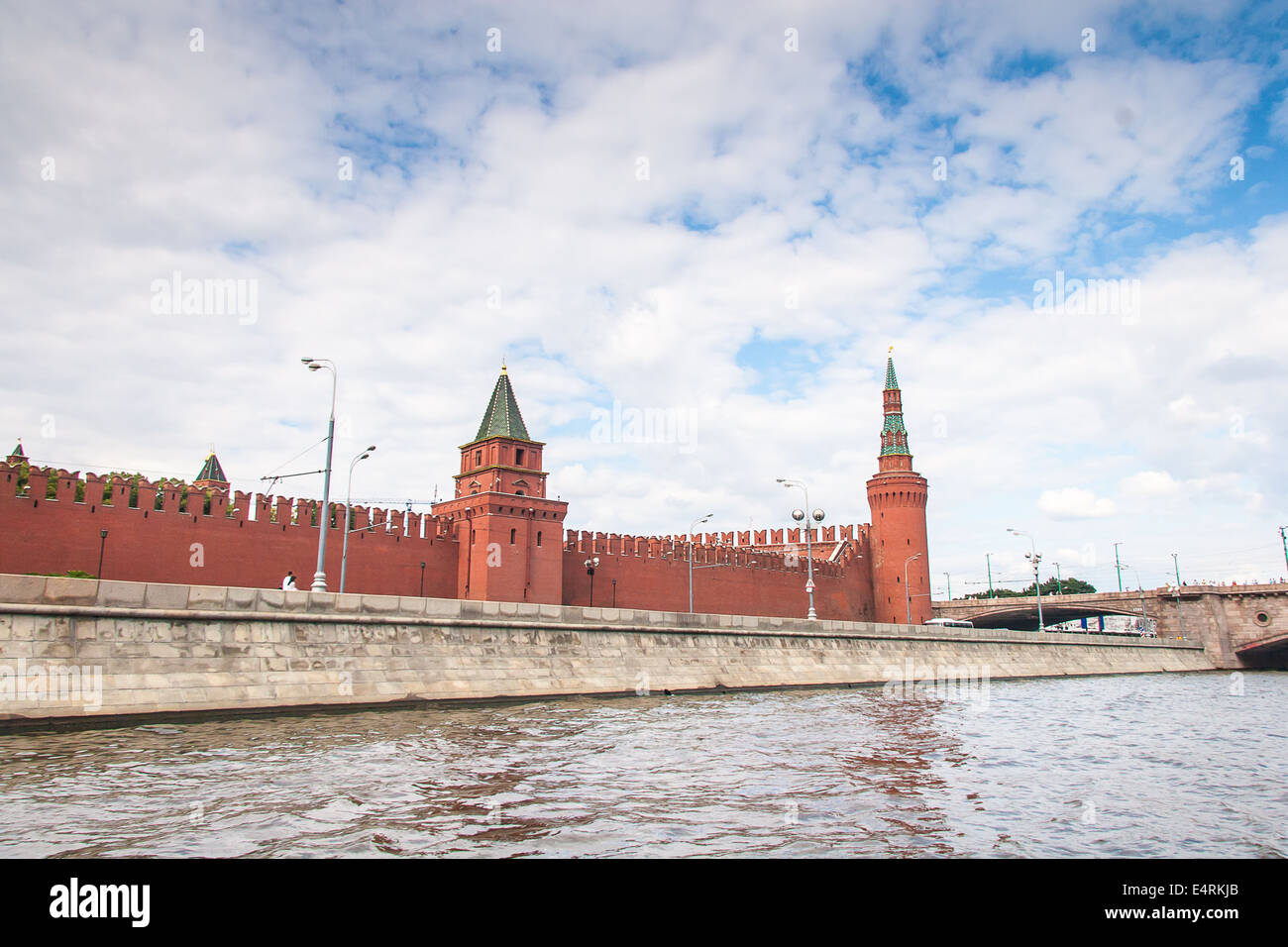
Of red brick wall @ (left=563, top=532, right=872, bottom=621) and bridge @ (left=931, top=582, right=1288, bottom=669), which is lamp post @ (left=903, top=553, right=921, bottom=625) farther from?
bridge @ (left=931, top=582, right=1288, bottom=669)

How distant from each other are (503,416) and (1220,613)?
146 ft

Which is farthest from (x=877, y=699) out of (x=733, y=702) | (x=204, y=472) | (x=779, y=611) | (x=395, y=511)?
(x=204, y=472)

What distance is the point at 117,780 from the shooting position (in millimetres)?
7852

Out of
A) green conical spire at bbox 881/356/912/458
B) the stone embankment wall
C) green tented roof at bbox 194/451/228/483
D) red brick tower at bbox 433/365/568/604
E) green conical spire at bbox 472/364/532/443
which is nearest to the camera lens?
the stone embankment wall

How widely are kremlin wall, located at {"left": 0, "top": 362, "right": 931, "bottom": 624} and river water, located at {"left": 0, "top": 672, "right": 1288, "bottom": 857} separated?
14.1 meters

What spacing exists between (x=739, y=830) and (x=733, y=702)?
40.4ft

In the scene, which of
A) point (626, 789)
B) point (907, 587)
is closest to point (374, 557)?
point (626, 789)

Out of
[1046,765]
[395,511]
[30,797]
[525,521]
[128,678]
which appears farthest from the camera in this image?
[525,521]

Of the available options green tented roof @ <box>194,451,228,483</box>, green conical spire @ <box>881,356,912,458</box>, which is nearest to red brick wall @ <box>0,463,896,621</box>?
green conical spire @ <box>881,356,912,458</box>

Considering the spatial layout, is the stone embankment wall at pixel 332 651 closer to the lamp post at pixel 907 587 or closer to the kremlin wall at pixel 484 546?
the kremlin wall at pixel 484 546

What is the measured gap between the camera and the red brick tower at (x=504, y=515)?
32.1 m

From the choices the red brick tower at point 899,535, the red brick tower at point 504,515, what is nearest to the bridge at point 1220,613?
the red brick tower at point 899,535

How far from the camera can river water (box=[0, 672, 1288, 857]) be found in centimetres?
611
